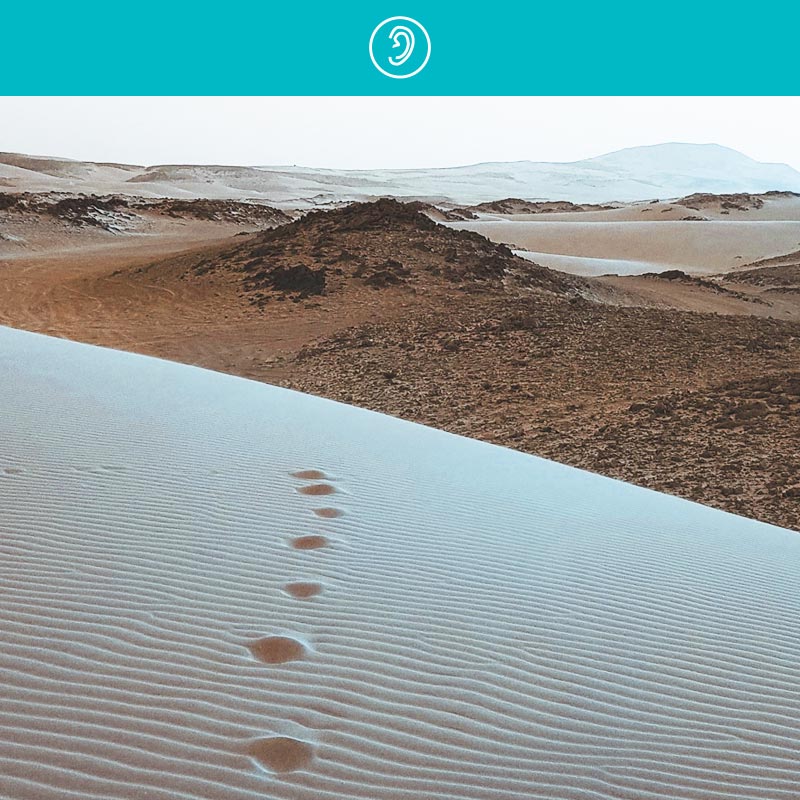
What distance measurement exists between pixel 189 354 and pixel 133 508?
365 inches

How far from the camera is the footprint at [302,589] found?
11.2 ft

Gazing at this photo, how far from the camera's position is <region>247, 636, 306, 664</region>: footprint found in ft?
9.37

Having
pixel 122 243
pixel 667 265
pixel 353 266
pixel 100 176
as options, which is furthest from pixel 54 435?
pixel 100 176

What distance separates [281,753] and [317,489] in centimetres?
284

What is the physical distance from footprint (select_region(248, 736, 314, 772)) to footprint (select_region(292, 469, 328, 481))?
3.02 meters

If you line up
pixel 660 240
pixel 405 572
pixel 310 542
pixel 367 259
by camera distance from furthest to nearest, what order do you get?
pixel 660 240, pixel 367 259, pixel 310 542, pixel 405 572

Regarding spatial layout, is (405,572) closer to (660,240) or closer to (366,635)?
(366,635)

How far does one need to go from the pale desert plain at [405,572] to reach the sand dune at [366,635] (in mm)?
12

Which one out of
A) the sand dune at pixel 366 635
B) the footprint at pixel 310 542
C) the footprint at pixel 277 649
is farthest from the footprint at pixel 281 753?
the footprint at pixel 310 542

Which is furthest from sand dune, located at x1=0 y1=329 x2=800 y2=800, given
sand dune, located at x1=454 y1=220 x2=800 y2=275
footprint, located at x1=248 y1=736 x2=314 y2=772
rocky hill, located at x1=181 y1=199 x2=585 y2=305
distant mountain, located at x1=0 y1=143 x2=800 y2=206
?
distant mountain, located at x1=0 y1=143 x2=800 y2=206

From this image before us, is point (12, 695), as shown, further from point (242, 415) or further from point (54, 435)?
point (242, 415)

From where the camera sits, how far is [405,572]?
382 centimetres

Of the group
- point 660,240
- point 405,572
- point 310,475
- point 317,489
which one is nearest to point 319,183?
point 660,240

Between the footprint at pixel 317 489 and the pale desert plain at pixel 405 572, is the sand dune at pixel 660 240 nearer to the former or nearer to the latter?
the pale desert plain at pixel 405 572
